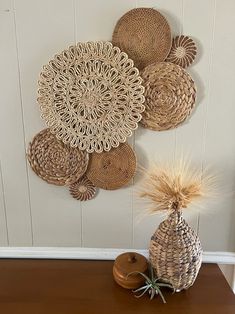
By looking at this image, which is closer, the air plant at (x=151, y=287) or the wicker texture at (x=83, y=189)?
the air plant at (x=151, y=287)

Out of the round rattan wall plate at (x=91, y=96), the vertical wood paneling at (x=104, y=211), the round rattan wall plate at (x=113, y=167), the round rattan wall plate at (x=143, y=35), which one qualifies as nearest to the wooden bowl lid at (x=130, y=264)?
the vertical wood paneling at (x=104, y=211)

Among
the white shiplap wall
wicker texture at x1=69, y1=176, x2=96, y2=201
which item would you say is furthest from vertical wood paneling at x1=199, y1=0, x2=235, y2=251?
wicker texture at x1=69, y1=176, x2=96, y2=201

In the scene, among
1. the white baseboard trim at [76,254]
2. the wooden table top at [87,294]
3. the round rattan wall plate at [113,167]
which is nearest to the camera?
the wooden table top at [87,294]

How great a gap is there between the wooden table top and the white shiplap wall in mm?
115

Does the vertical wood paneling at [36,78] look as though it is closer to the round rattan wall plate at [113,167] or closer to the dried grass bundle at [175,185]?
the round rattan wall plate at [113,167]

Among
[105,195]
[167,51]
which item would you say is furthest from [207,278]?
[167,51]

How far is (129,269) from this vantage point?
43.6 inches

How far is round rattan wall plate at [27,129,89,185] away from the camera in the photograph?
1152mm

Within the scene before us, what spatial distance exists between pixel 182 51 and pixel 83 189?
60 centimetres

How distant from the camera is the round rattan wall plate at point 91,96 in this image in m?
1.06

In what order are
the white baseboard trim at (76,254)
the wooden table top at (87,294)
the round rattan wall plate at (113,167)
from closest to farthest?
the wooden table top at (87,294)
the round rattan wall plate at (113,167)
the white baseboard trim at (76,254)

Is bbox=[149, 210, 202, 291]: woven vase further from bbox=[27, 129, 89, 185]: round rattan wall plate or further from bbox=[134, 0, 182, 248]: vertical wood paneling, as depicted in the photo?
bbox=[27, 129, 89, 185]: round rattan wall plate

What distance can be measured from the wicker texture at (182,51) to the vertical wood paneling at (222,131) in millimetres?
74

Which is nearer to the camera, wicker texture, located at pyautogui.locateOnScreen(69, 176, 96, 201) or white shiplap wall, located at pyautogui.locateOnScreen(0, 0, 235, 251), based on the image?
white shiplap wall, located at pyautogui.locateOnScreen(0, 0, 235, 251)
